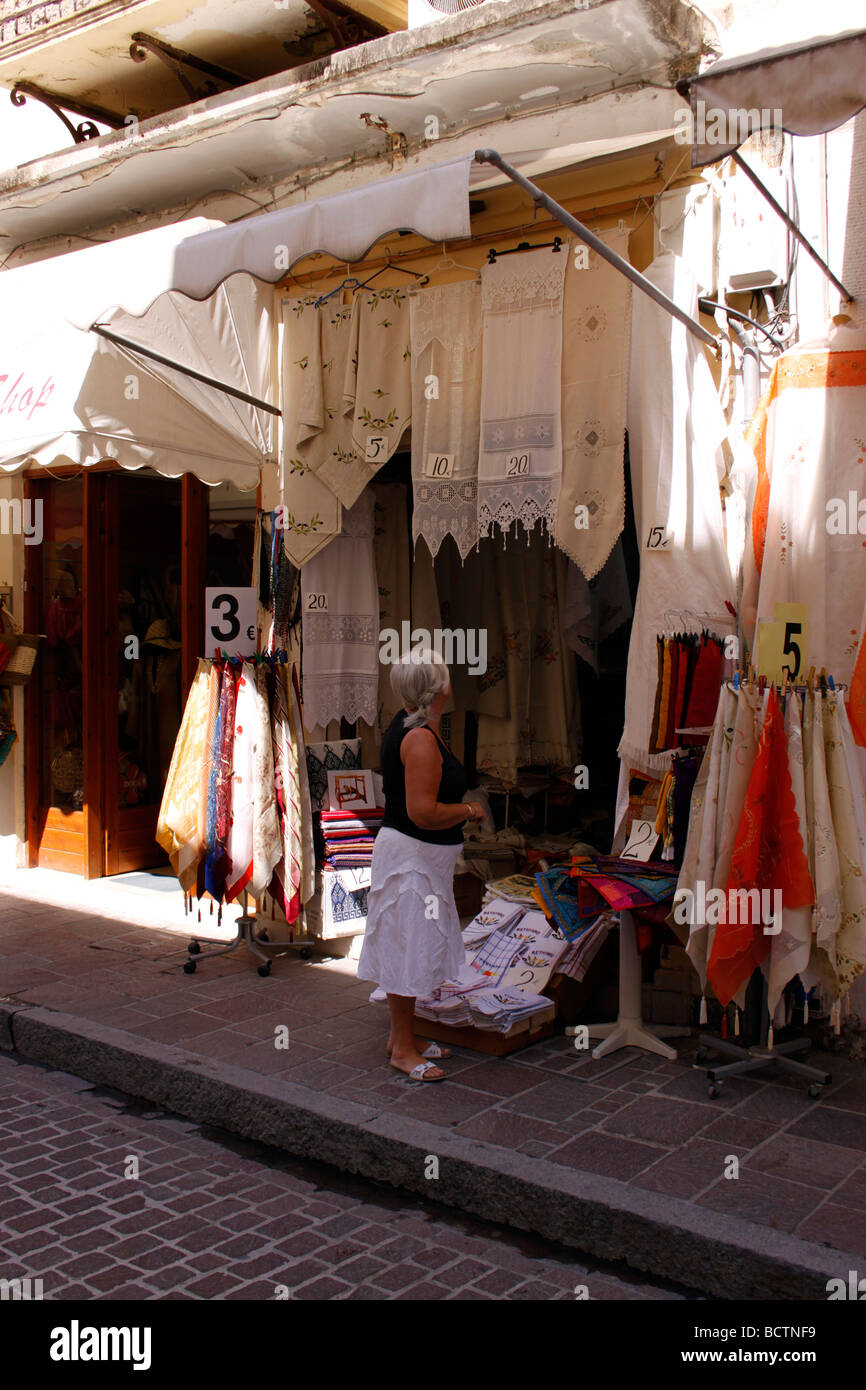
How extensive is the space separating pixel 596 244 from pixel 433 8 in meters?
2.93

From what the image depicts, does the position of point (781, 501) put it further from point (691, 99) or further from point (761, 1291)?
point (761, 1291)

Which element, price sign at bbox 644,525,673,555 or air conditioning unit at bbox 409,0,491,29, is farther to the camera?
air conditioning unit at bbox 409,0,491,29

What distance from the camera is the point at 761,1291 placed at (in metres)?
3.44

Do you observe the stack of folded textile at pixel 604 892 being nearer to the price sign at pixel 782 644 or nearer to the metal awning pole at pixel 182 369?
the price sign at pixel 782 644

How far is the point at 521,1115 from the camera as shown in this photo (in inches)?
177

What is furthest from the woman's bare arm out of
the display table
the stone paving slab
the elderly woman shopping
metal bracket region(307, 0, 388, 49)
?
metal bracket region(307, 0, 388, 49)

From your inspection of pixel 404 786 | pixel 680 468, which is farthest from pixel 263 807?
pixel 680 468

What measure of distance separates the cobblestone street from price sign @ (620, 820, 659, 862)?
1.84 meters

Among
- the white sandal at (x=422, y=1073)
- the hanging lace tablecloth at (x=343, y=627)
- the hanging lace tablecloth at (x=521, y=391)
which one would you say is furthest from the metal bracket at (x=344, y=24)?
the white sandal at (x=422, y=1073)

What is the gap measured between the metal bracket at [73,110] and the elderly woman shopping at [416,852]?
575 cm

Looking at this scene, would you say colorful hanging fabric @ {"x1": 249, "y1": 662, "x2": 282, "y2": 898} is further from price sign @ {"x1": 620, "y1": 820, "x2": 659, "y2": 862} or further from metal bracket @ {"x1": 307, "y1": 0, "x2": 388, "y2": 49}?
metal bracket @ {"x1": 307, "y1": 0, "x2": 388, "y2": 49}

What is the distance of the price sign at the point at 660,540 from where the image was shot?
515 centimetres

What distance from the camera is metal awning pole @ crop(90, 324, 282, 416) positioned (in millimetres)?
6182

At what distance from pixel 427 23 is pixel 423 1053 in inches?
208
